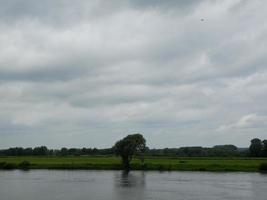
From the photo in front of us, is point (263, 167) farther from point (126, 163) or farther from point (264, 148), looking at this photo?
point (264, 148)

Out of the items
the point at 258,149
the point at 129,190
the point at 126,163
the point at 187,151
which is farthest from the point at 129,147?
the point at 187,151

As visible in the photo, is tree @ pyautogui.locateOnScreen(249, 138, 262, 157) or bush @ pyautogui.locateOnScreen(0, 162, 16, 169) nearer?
bush @ pyautogui.locateOnScreen(0, 162, 16, 169)

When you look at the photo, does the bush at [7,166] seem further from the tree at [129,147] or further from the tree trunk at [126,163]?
the tree trunk at [126,163]

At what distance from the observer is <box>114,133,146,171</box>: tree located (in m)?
78.7

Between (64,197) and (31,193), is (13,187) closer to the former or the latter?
(31,193)

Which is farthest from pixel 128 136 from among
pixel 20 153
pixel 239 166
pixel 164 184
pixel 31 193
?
pixel 20 153

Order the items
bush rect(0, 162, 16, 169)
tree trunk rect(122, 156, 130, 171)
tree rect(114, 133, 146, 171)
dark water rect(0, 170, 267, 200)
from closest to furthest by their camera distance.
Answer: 1. dark water rect(0, 170, 267, 200)
2. tree rect(114, 133, 146, 171)
3. tree trunk rect(122, 156, 130, 171)
4. bush rect(0, 162, 16, 169)

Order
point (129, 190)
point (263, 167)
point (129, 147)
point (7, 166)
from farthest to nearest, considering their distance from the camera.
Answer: point (7, 166) → point (129, 147) → point (263, 167) → point (129, 190)

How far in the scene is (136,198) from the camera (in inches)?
1501

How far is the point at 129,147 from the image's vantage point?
78.5m

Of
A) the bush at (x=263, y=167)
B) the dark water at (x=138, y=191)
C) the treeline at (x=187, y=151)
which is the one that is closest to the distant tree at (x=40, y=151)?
the treeline at (x=187, y=151)

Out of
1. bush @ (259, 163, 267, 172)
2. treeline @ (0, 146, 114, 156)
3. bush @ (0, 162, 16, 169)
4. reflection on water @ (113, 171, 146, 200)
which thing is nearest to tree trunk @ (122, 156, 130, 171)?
bush @ (0, 162, 16, 169)

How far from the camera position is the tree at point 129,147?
7869cm

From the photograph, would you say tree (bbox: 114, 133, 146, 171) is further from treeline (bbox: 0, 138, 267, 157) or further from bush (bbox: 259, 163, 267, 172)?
bush (bbox: 259, 163, 267, 172)
